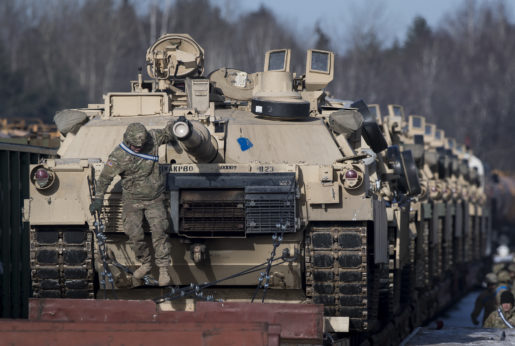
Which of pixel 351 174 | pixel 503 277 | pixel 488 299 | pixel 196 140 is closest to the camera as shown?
pixel 196 140

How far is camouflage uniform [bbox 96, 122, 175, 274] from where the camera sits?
42.6 feet

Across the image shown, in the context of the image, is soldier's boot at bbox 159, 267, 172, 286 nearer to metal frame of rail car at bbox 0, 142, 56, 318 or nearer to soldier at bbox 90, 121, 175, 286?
soldier at bbox 90, 121, 175, 286

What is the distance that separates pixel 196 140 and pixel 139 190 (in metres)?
0.81

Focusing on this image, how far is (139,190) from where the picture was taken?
1298 cm

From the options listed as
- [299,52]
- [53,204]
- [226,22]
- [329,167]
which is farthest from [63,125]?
[226,22]

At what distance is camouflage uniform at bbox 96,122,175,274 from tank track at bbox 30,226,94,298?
2.04 feet

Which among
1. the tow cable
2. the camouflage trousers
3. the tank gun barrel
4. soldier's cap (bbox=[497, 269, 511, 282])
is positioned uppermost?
the tank gun barrel

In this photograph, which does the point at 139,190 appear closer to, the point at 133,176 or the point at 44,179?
the point at 133,176

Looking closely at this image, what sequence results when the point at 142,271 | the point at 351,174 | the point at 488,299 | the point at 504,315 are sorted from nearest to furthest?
the point at 142,271 < the point at 351,174 < the point at 504,315 < the point at 488,299

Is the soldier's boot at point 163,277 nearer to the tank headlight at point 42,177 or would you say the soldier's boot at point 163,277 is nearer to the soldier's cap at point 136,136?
the soldier's cap at point 136,136

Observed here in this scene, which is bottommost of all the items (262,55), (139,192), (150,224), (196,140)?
(150,224)

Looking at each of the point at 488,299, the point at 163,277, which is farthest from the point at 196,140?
the point at 488,299

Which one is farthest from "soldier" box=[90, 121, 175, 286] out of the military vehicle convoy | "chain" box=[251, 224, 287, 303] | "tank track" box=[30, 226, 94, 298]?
"chain" box=[251, 224, 287, 303]

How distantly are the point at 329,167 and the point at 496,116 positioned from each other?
45.8m
